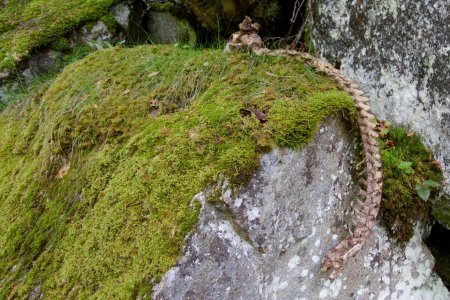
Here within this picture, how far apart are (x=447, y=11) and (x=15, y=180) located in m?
3.43

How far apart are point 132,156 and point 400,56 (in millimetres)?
2006

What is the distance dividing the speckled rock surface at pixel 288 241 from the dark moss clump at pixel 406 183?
155 millimetres

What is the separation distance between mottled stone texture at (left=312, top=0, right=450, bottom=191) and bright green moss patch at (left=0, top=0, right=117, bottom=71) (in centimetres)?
296

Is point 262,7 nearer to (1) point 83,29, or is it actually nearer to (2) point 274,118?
(2) point 274,118

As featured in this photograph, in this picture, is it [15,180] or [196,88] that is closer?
[196,88]

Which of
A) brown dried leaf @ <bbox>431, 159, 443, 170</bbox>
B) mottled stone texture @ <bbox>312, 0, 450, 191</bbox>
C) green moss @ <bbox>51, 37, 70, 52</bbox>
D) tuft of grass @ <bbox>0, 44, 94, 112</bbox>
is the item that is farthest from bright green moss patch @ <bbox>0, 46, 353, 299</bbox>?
green moss @ <bbox>51, 37, 70, 52</bbox>

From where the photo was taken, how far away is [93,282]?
271 cm

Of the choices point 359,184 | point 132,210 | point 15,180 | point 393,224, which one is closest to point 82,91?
point 15,180

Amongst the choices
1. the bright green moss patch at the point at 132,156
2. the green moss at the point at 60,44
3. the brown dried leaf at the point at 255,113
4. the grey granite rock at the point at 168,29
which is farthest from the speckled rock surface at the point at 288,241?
the green moss at the point at 60,44

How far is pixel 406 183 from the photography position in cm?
308

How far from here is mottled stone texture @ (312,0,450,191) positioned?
2996mm

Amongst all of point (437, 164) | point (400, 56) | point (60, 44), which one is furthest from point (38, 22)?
point (437, 164)

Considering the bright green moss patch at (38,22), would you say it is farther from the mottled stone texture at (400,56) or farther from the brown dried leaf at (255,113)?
the brown dried leaf at (255,113)

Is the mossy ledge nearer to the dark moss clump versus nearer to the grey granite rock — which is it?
the dark moss clump
